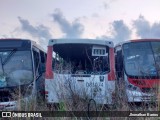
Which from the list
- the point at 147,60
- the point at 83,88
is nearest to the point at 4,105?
the point at 83,88

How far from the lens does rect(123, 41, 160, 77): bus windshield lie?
1066 cm

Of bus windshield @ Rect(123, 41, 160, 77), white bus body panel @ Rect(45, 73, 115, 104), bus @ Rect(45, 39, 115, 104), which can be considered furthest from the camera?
bus windshield @ Rect(123, 41, 160, 77)

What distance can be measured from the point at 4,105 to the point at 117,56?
506cm

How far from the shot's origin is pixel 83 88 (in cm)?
801

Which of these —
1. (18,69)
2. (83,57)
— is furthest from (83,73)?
(18,69)

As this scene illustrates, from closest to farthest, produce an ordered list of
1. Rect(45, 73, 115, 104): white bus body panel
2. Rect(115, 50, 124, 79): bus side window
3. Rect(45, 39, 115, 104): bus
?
Rect(45, 73, 115, 104): white bus body panel
Rect(45, 39, 115, 104): bus
Rect(115, 50, 124, 79): bus side window

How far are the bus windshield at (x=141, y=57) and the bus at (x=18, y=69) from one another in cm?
325

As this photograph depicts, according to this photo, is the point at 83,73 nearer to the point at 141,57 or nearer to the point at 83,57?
the point at 83,57

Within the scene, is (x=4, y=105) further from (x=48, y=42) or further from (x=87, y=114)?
(x=87, y=114)

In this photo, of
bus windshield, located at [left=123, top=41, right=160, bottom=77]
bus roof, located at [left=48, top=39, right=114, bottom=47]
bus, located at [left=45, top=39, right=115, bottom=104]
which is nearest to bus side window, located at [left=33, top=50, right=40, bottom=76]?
bus, located at [left=45, top=39, right=115, bottom=104]

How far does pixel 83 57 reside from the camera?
36.1 feet

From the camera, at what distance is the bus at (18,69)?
936 centimetres

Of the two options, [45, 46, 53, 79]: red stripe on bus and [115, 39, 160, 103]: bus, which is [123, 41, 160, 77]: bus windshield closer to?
[115, 39, 160, 103]: bus

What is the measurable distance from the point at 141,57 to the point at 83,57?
2105 mm
